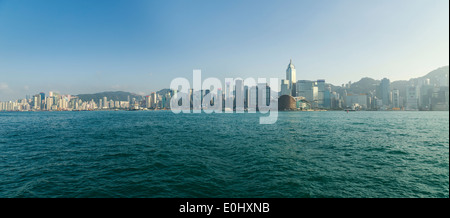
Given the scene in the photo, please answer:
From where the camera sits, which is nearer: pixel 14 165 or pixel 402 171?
pixel 402 171

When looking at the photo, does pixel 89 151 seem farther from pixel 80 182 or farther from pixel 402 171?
pixel 402 171

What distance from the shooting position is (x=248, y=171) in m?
15.1

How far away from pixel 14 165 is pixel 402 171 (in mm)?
35007

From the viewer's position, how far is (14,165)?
16.9 meters

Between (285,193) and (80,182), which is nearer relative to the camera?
(285,193)

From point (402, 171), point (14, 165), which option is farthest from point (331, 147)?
point (14, 165)
